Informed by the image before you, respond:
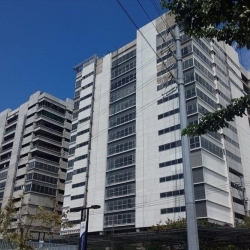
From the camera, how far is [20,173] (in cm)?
7944

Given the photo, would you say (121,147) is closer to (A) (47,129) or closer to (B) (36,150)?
Answer: (B) (36,150)

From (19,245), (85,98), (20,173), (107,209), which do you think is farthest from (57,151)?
(19,245)

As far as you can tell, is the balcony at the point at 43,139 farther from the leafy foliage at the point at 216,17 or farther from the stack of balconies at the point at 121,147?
the leafy foliage at the point at 216,17

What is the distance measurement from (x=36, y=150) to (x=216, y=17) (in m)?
76.1

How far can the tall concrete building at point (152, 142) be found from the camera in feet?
180

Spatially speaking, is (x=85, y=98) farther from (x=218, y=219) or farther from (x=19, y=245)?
(x=19, y=245)

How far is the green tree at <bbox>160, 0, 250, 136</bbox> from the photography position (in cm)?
760

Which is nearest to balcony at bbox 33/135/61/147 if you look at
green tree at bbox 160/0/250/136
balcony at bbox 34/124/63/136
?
balcony at bbox 34/124/63/136

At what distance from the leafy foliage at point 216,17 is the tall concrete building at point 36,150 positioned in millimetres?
70132

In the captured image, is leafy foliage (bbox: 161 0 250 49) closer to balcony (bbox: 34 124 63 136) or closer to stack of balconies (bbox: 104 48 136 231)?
stack of balconies (bbox: 104 48 136 231)

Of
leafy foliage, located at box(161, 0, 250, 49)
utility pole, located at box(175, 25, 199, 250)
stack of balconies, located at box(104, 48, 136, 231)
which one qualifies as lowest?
utility pole, located at box(175, 25, 199, 250)

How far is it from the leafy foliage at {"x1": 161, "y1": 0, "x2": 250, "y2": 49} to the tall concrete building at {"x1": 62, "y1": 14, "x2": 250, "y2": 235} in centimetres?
4030

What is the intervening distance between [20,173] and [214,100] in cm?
4986

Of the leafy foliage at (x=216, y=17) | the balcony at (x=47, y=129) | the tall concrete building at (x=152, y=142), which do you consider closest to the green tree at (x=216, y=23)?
the leafy foliage at (x=216, y=17)
